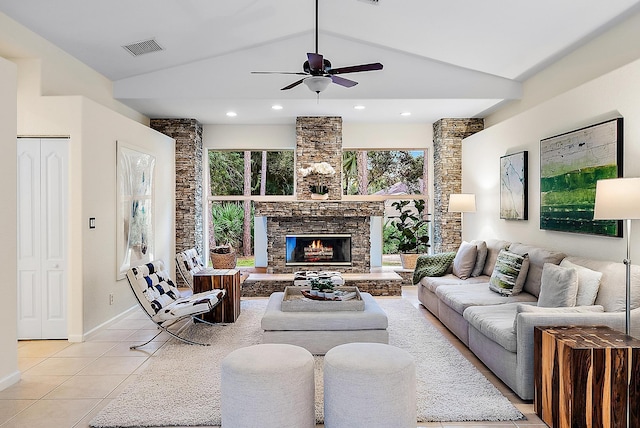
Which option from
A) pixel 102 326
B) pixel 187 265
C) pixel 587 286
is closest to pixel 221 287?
pixel 187 265

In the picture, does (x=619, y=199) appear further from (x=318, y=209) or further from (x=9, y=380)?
(x=318, y=209)

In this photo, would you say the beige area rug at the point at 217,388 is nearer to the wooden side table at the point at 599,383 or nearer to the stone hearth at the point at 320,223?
the wooden side table at the point at 599,383

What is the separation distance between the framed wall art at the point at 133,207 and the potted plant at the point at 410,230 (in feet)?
13.3

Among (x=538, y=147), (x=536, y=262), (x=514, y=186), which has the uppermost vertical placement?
(x=538, y=147)

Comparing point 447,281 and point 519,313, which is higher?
point 519,313

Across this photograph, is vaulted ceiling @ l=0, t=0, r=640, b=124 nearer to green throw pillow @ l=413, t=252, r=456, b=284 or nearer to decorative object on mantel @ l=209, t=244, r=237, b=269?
green throw pillow @ l=413, t=252, r=456, b=284

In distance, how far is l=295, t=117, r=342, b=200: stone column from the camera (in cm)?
755

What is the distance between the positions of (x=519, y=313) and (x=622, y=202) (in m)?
0.98

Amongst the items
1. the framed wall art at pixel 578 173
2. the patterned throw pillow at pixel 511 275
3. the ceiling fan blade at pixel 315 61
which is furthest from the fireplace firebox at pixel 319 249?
the ceiling fan blade at pixel 315 61

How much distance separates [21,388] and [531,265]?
460 cm

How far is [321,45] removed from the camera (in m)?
6.09

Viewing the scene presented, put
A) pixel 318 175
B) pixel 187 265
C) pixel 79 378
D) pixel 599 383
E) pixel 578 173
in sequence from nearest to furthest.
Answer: pixel 599 383 < pixel 79 378 < pixel 578 173 < pixel 187 265 < pixel 318 175

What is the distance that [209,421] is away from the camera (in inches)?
109

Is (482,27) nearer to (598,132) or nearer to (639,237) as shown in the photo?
(598,132)
